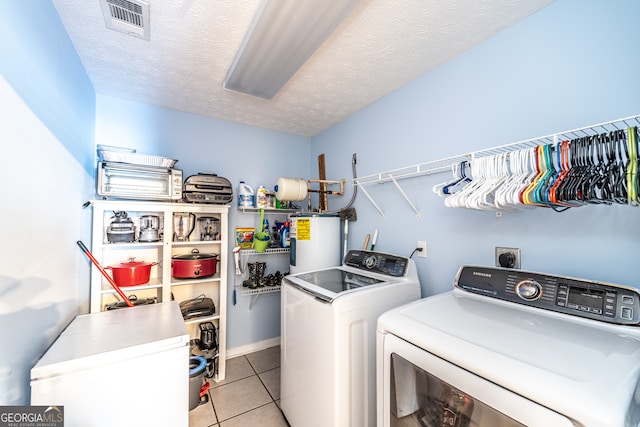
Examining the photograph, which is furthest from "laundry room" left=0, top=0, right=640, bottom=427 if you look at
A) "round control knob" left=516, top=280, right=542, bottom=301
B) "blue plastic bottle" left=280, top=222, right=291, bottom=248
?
"blue plastic bottle" left=280, top=222, right=291, bottom=248

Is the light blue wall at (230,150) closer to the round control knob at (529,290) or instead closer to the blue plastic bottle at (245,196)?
the blue plastic bottle at (245,196)

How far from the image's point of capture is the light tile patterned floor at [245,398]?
1.85 meters

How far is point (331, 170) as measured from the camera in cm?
287

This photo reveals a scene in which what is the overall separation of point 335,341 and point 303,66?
183 centimetres

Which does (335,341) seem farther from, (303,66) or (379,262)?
(303,66)

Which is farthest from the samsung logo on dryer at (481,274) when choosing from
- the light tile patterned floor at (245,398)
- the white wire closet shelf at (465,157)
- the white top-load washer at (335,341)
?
the light tile patterned floor at (245,398)

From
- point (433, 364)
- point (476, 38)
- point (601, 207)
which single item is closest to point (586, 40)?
point (476, 38)

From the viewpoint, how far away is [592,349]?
76 cm

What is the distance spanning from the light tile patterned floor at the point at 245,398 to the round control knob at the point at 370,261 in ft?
4.31

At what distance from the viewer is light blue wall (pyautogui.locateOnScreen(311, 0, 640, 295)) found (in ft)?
3.50

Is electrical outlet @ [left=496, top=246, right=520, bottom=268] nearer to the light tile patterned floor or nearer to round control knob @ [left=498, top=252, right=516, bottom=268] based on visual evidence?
round control knob @ [left=498, top=252, right=516, bottom=268]

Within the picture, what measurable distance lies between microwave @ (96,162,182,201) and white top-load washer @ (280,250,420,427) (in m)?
1.36

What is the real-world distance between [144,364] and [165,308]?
2.11ft

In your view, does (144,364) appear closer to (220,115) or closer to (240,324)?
(240,324)
